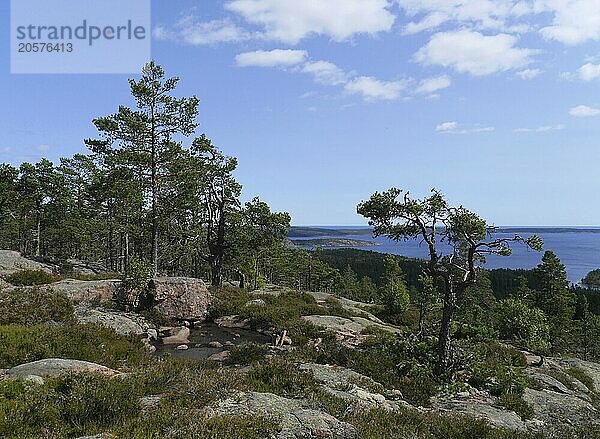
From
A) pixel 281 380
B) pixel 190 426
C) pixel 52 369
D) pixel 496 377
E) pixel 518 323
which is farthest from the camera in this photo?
pixel 518 323

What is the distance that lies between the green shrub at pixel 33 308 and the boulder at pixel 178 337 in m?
4.28

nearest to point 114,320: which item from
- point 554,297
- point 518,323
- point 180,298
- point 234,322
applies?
point 180,298

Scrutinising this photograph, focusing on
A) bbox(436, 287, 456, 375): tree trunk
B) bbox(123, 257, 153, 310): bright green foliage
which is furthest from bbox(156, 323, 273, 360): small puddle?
bbox(436, 287, 456, 375): tree trunk

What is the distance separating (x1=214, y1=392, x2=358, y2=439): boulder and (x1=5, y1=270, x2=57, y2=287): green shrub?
66.3 ft

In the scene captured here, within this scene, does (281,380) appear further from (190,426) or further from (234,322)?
(234,322)

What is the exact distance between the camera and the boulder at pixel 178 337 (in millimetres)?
19359

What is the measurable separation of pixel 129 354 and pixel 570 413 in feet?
45.9

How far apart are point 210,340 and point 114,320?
4557 millimetres

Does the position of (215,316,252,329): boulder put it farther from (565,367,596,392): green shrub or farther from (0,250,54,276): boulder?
(565,367,596,392): green shrub

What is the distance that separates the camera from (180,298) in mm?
23484

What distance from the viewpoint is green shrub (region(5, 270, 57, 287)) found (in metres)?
23.5

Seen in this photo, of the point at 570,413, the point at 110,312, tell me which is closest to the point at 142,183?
the point at 110,312

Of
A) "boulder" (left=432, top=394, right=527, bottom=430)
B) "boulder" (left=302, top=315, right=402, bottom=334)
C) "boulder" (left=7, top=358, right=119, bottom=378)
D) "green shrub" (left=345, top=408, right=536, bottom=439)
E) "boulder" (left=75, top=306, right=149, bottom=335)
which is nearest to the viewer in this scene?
"green shrub" (left=345, top=408, right=536, bottom=439)

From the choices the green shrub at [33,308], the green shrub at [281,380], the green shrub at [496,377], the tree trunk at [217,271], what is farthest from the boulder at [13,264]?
the green shrub at [496,377]
